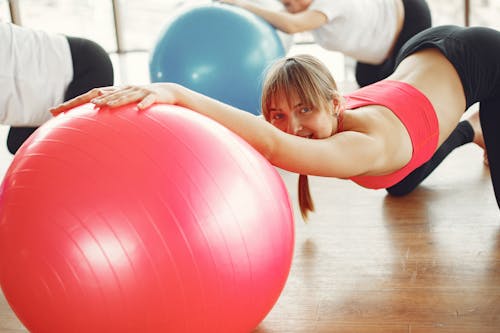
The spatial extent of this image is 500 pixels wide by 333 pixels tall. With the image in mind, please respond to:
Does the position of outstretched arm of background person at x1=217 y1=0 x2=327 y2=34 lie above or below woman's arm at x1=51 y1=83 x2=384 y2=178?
below

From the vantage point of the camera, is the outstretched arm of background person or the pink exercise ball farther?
the outstretched arm of background person

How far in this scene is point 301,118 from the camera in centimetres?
166

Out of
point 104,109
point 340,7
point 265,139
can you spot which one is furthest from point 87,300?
point 340,7

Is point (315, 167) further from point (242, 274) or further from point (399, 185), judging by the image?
point (399, 185)

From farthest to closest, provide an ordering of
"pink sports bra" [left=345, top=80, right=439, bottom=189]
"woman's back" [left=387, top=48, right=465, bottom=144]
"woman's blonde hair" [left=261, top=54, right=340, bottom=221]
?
"woman's back" [left=387, top=48, right=465, bottom=144] → "pink sports bra" [left=345, top=80, right=439, bottom=189] → "woman's blonde hair" [left=261, top=54, right=340, bottom=221]

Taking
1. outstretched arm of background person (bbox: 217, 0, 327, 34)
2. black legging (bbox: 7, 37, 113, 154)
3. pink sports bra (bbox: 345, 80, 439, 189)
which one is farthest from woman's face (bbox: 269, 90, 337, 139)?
outstretched arm of background person (bbox: 217, 0, 327, 34)

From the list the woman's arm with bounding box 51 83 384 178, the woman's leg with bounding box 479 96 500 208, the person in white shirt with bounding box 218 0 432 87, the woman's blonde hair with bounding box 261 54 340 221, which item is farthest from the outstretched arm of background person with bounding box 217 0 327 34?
the woman's arm with bounding box 51 83 384 178

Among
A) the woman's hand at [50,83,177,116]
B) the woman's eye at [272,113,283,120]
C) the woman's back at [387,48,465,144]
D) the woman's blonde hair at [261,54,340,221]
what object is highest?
the woman's hand at [50,83,177,116]

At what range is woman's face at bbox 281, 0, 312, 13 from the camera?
3.31 metres

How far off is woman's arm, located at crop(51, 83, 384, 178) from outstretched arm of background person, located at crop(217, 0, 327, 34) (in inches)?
66.1

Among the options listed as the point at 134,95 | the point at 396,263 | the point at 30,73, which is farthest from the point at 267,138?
the point at 30,73

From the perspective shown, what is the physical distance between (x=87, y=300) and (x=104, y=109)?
40 centimetres

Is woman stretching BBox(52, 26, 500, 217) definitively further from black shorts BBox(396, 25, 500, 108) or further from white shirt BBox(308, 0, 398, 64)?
white shirt BBox(308, 0, 398, 64)

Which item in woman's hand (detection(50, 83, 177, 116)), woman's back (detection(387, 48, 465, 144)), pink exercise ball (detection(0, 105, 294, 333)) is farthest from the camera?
woman's back (detection(387, 48, 465, 144))
